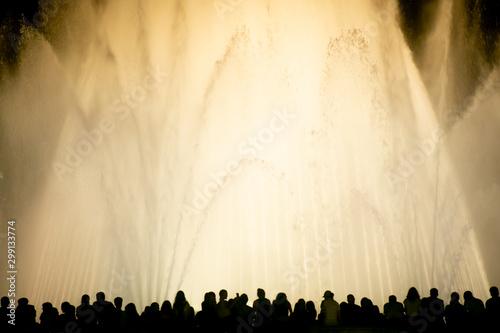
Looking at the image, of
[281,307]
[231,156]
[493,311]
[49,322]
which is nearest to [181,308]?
[281,307]

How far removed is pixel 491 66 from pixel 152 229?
18375 mm

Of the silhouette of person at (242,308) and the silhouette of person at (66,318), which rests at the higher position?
the silhouette of person at (242,308)

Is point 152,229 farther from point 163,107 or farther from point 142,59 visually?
point 142,59

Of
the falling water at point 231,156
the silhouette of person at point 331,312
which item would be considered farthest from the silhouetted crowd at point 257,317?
→ the falling water at point 231,156

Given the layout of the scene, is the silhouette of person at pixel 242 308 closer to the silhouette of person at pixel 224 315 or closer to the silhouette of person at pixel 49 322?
the silhouette of person at pixel 224 315

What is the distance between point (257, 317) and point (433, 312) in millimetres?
3329

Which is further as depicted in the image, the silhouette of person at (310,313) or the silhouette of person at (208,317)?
the silhouette of person at (310,313)

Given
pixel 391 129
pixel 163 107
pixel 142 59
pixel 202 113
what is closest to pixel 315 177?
pixel 391 129

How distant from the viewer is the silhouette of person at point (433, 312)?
1006 cm

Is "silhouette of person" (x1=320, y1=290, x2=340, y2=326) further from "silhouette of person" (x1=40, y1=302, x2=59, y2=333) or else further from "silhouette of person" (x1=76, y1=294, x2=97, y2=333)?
"silhouette of person" (x1=40, y1=302, x2=59, y2=333)

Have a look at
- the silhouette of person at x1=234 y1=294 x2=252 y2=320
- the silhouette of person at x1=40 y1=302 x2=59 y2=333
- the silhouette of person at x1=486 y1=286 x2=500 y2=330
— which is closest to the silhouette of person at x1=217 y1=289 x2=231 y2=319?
the silhouette of person at x1=234 y1=294 x2=252 y2=320

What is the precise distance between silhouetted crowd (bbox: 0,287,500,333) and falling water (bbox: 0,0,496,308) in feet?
24.2

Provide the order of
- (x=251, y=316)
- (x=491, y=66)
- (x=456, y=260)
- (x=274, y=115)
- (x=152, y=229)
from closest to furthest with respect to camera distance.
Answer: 1. (x=251, y=316)
2. (x=152, y=229)
3. (x=456, y=260)
4. (x=274, y=115)
5. (x=491, y=66)

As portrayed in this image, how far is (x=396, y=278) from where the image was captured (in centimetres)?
1981
